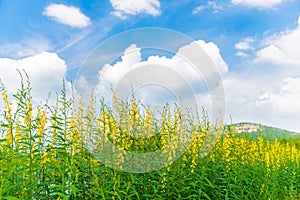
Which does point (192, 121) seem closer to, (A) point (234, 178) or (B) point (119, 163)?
(A) point (234, 178)

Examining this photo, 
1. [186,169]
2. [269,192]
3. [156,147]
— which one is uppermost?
[156,147]

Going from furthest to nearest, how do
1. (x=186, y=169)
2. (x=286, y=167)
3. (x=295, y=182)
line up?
(x=286, y=167) → (x=295, y=182) → (x=186, y=169)

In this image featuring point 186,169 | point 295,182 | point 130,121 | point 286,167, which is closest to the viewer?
point 130,121

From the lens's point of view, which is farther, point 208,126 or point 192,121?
point 208,126

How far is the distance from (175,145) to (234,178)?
1.42 m

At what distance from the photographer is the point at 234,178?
5781 millimetres

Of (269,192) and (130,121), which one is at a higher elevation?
(130,121)

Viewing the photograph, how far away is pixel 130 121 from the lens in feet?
15.3

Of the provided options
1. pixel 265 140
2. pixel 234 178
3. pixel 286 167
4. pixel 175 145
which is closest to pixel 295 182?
pixel 286 167

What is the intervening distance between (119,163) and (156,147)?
700 millimetres

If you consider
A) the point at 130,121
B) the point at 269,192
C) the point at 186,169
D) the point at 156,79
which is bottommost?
the point at 269,192

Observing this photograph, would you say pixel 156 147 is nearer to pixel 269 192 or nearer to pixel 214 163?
pixel 214 163

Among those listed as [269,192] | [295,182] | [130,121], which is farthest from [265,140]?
[130,121]

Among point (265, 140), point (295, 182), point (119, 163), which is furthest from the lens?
point (265, 140)
